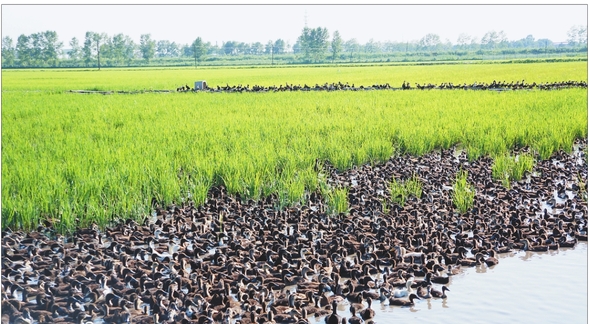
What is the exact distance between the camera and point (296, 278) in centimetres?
495

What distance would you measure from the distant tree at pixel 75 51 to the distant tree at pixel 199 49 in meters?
14.0

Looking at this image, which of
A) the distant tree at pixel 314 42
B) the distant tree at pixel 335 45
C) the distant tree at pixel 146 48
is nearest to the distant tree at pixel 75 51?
the distant tree at pixel 146 48

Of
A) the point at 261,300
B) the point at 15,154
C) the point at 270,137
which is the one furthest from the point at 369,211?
the point at 15,154

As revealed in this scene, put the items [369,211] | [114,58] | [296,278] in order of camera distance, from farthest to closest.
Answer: [114,58]
[369,211]
[296,278]

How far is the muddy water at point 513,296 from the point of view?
4.46 meters

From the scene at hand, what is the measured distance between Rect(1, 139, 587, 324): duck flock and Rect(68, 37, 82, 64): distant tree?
5706 cm

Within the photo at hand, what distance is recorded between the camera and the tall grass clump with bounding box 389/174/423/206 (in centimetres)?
732

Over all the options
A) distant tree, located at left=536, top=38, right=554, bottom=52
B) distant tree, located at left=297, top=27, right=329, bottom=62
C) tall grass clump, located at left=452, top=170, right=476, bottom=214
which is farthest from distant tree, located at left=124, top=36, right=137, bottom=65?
tall grass clump, located at left=452, top=170, right=476, bottom=214

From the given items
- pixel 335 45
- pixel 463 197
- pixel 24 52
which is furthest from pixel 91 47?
pixel 463 197

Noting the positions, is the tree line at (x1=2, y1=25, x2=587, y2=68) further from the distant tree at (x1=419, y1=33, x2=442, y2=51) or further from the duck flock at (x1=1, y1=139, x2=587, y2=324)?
the duck flock at (x1=1, y1=139, x2=587, y2=324)

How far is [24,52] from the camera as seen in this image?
176 feet

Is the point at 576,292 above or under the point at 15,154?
under

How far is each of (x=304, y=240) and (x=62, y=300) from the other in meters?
2.22

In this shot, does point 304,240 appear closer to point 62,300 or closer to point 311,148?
point 62,300
